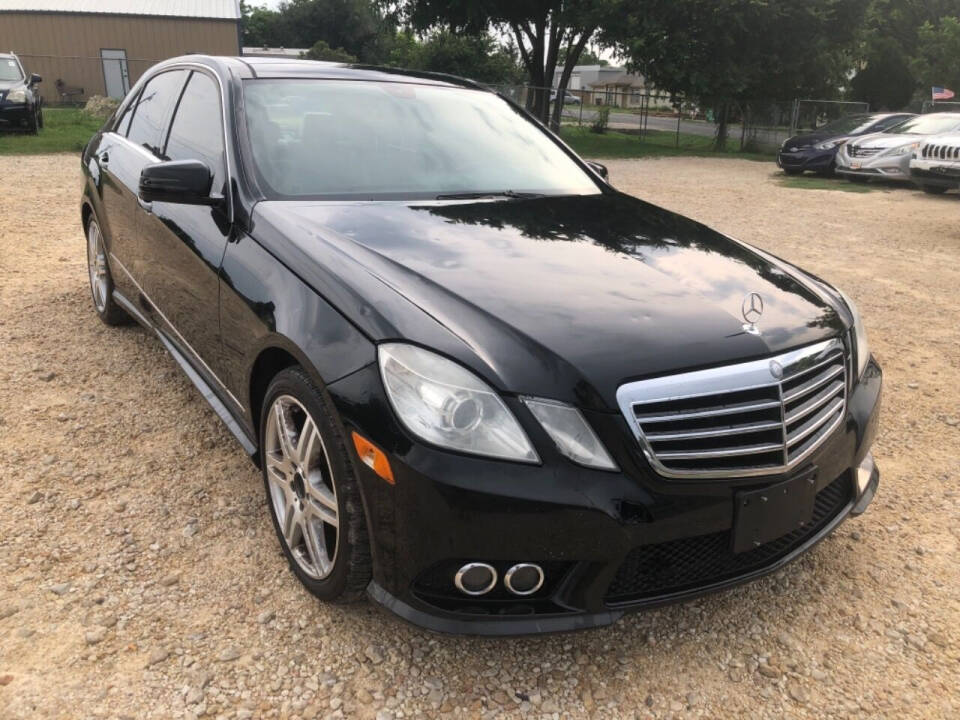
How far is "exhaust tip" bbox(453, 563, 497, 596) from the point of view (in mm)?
1992

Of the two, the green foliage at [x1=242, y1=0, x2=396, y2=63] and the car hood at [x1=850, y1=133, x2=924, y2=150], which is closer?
the car hood at [x1=850, y1=133, x2=924, y2=150]

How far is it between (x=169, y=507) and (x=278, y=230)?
1.16 m

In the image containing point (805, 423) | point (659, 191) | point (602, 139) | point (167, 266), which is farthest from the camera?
point (602, 139)

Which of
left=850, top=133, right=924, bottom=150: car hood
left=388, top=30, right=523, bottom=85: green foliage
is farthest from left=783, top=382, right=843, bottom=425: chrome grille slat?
left=388, top=30, right=523, bottom=85: green foliage

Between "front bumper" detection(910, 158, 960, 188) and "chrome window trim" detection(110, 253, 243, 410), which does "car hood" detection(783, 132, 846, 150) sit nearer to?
"front bumper" detection(910, 158, 960, 188)

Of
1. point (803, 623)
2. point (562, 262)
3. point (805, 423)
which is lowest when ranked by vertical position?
point (803, 623)

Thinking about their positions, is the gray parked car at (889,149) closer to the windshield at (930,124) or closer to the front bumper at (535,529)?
the windshield at (930,124)

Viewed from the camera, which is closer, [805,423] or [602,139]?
[805,423]

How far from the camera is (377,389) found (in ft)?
6.62

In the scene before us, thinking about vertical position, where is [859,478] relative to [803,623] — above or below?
above

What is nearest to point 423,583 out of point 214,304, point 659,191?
point 214,304

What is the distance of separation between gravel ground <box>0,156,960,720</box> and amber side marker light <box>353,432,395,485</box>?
46 centimetres

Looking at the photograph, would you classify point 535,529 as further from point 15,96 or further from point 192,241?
point 15,96

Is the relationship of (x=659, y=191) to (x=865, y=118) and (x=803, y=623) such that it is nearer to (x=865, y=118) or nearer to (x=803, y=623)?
(x=865, y=118)
